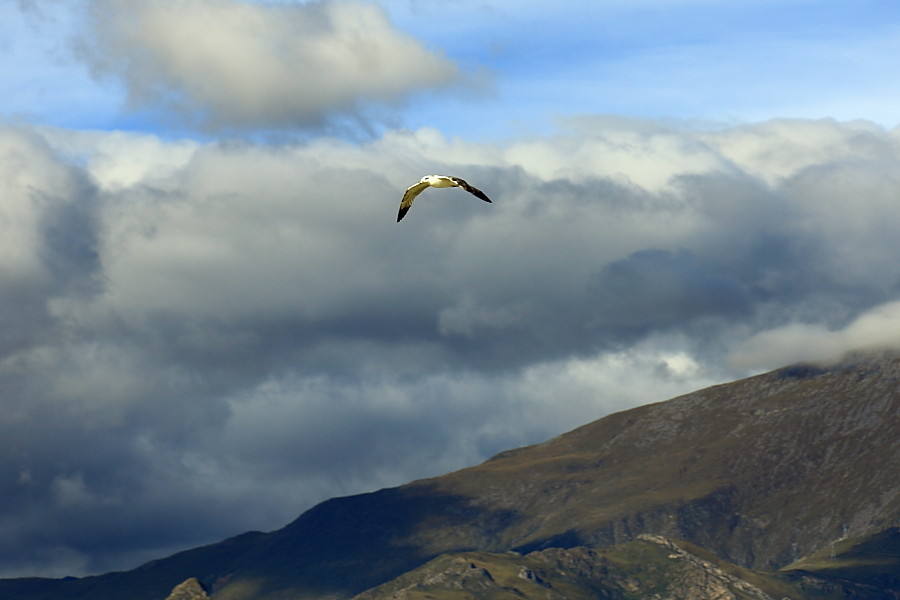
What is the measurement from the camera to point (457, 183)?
9631cm

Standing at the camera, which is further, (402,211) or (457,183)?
(402,211)

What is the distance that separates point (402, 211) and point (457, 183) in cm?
1106

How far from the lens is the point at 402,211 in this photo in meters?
106
